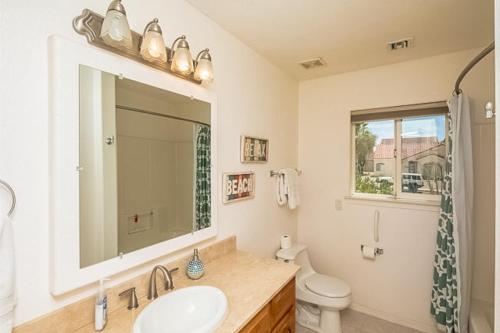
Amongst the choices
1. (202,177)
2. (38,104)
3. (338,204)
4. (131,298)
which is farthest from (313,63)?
(131,298)

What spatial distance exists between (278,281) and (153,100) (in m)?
1.17

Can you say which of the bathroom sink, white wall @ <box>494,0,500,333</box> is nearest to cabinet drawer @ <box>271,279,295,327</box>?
the bathroom sink

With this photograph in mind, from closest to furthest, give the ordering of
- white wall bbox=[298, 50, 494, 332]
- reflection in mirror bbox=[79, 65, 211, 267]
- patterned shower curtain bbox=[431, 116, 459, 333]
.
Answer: reflection in mirror bbox=[79, 65, 211, 267] < patterned shower curtain bbox=[431, 116, 459, 333] < white wall bbox=[298, 50, 494, 332]

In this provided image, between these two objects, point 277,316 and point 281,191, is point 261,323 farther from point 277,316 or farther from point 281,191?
point 281,191

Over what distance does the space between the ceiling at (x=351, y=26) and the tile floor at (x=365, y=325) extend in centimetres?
240

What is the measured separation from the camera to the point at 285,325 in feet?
4.90

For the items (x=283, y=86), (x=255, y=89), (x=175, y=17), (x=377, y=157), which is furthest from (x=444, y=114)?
(x=175, y=17)

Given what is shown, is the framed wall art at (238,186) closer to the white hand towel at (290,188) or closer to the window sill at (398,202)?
the white hand towel at (290,188)

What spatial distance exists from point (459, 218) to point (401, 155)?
751 millimetres

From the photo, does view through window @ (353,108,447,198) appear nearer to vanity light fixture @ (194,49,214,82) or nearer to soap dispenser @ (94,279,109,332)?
vanity light fixture @ (194,49,214,82)

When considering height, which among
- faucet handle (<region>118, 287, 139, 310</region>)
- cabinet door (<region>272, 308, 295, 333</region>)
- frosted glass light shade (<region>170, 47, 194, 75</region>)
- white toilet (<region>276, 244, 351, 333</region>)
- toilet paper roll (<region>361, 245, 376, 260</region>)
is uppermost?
frosted glass light shade (<region>170, 47, 194, 75</region>)

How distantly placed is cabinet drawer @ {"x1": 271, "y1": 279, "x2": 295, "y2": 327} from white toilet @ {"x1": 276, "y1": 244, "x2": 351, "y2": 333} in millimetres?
633

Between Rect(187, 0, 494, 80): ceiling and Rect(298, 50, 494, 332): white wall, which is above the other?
Rect(187, 0, 494, 80): ceiling

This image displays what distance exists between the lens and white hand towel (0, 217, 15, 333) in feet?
2.51
